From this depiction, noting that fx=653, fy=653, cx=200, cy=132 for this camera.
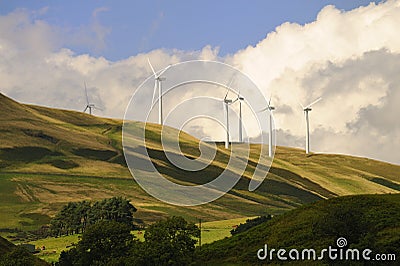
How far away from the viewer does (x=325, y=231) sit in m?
91.8

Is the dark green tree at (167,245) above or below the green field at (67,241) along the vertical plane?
above

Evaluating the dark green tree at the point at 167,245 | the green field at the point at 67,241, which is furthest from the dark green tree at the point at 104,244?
the green field at the point at 67,241

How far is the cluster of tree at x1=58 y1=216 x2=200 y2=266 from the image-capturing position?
97.8m

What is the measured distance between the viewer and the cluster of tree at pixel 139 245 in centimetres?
9775

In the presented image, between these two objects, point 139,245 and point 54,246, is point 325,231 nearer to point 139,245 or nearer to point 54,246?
point 139,245

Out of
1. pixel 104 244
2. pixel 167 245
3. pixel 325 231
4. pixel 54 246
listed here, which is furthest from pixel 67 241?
pixel 325 231

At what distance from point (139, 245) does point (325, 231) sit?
28678 millimetres

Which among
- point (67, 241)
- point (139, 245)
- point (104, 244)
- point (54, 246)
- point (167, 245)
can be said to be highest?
Result: point (167, 245)

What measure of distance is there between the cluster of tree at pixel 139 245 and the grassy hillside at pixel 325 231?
10.3 m

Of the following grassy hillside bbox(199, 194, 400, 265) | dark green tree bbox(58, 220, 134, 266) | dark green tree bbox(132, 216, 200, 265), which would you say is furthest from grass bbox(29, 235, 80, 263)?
dark green tree bbox(132, 216, 200, 265)

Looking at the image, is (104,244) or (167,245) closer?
(167,245)

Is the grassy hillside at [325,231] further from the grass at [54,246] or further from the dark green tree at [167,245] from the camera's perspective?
the grass at [54,246]

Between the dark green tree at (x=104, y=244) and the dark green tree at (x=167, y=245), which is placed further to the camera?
the dark green tree at (x=104, y=244)

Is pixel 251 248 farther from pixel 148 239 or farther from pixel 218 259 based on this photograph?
pixel 148 239
